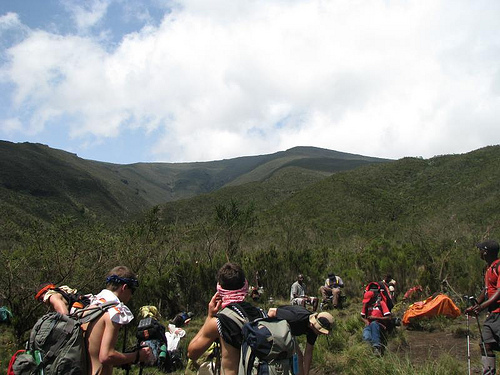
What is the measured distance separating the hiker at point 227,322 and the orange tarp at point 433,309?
632 cm

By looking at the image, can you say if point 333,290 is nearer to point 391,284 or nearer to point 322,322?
point 391,284

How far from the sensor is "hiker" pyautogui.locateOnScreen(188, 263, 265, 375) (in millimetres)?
2449

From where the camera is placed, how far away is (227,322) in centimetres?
245

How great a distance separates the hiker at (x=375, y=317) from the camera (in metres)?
5.62

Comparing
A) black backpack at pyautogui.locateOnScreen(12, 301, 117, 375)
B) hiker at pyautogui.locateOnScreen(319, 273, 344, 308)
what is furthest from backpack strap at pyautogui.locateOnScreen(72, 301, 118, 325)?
hiker at pyautogui.locateOnScreen(319, 273, 344, 308)

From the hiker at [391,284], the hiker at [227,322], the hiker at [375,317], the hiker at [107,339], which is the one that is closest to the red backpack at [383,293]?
the hiker at [375,317]

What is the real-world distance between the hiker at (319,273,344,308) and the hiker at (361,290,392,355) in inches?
189

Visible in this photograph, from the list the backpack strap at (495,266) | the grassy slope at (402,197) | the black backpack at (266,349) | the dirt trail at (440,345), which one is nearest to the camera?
the black backpack at (266,349)

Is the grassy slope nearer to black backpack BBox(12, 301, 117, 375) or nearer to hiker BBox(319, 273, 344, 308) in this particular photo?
hiker BBox(319, 273, 344, 308)

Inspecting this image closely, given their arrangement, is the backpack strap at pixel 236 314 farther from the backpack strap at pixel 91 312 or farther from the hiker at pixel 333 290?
the hiker at pixel 333 290

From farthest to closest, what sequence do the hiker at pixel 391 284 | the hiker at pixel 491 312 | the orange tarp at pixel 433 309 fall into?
the hiker at pixel 391 284 < the orange tarp at pixel 433 309 < the hiker at pixel 491 312

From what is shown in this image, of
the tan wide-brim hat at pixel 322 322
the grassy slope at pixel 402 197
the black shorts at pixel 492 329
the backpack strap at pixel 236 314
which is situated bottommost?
the black shorts at pixel 492 329

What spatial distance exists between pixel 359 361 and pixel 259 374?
3.29 meters

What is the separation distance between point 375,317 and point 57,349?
4663 millimetres
